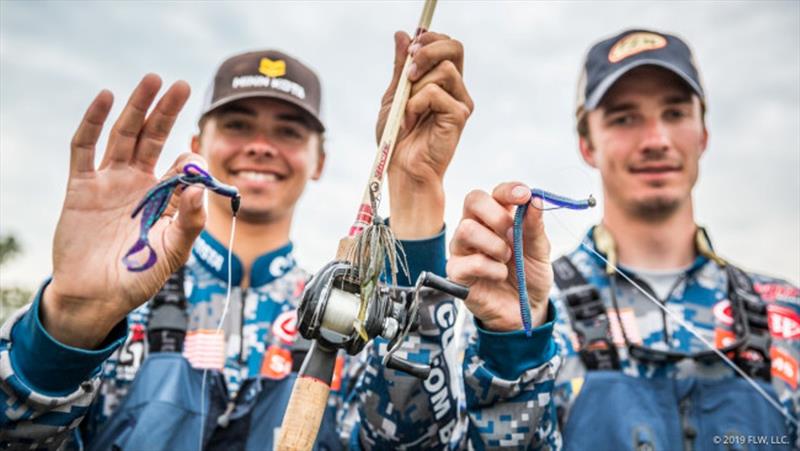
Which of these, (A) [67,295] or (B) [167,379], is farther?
(B) [167,379]

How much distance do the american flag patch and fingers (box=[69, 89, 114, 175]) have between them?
1433mm

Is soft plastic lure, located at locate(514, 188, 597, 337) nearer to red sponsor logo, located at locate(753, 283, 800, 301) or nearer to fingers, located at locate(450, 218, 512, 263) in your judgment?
fingers, located at locate(450, 218, 512, 263)

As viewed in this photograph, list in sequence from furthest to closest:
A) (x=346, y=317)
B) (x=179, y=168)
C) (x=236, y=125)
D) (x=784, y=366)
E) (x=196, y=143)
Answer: (x=196, y=143)
(x=236, y=125)
(x=784, y=366)
(x=179, y=168)
(x=346, y=317)

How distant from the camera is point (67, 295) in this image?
Result: 2.71 metres

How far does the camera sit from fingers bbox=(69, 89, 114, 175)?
2.71 metres

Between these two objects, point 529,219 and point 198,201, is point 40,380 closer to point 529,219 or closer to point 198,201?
point 198,201

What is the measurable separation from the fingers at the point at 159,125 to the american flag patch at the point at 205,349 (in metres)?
1.35

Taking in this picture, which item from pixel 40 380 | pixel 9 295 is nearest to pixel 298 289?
pixel 40 380

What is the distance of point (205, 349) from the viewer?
386cm

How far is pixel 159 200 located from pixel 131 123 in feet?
1.29

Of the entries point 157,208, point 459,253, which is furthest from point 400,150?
point 157,208

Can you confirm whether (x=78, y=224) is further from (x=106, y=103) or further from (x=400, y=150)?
(x=400, y=150)

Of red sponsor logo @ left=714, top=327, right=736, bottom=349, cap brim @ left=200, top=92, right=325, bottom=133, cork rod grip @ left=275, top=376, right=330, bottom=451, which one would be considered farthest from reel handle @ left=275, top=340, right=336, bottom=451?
red sponsor logo @ left=714, top=327, right=736, bottom=349

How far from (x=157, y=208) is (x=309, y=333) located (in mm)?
1038
